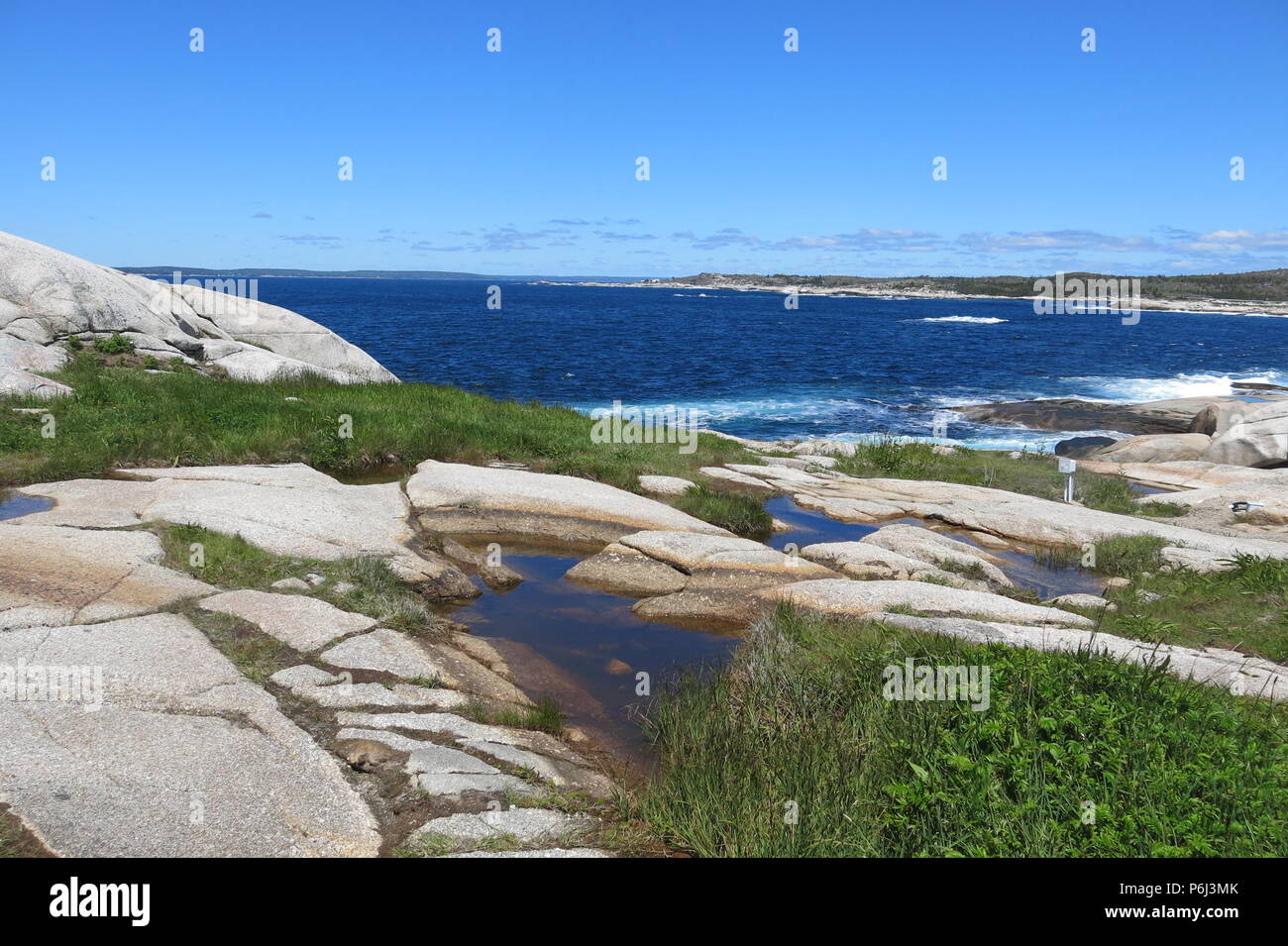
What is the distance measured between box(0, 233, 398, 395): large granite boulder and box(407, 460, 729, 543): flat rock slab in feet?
29.6

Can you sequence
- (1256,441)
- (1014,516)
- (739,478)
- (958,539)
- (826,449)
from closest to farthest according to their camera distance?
(958,539) → (1014,516) → (739,478) → (1256,441) → (826,449)

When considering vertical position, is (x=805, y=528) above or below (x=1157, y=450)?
below

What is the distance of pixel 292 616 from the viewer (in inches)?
324

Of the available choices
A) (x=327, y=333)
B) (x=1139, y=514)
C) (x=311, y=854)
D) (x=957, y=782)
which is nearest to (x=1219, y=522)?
(x=1139, y=514)

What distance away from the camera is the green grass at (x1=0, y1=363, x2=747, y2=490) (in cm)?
1353

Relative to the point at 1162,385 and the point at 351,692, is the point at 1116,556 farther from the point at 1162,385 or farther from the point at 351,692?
the point at 1162,385

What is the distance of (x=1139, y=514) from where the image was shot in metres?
18.2

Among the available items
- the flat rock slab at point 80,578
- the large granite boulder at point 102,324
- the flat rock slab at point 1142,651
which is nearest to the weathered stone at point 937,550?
the flat rock slab at point 1142,651

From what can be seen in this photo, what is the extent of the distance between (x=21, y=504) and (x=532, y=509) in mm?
6959

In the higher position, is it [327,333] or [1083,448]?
[327,333]

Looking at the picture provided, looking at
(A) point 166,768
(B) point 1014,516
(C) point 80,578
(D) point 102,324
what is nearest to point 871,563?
(B) point 1014,516

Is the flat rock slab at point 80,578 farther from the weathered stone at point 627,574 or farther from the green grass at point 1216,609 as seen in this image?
the green grass at point 1216,609

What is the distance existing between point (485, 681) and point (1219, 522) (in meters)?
16.3
